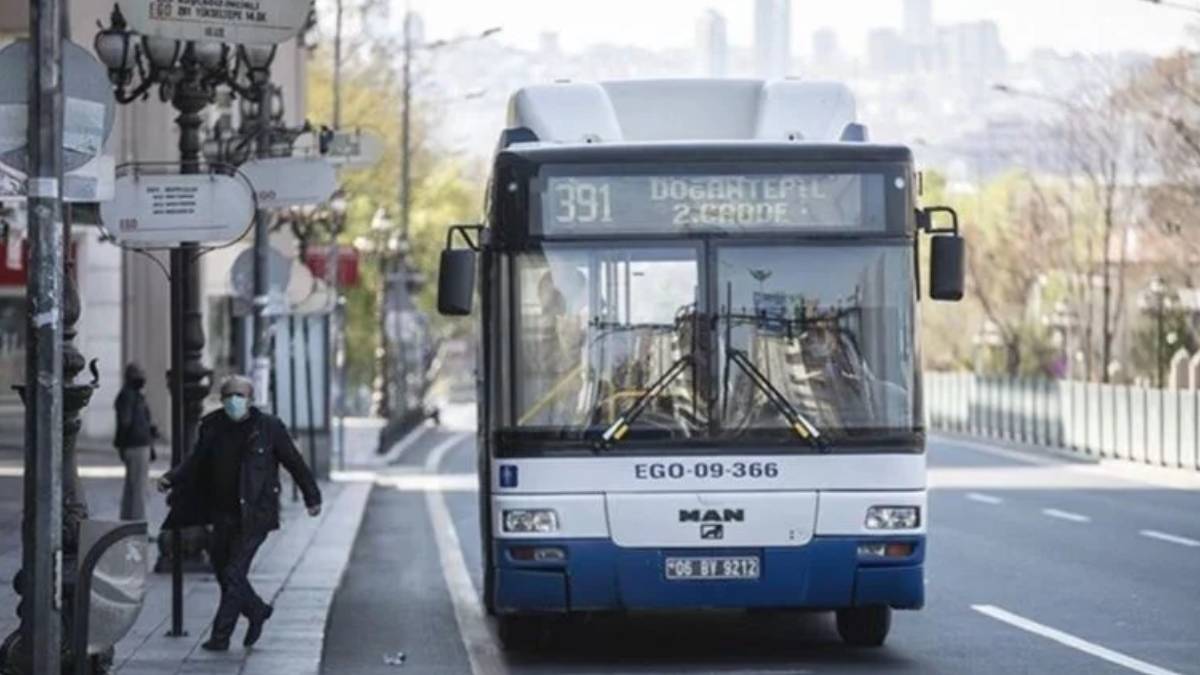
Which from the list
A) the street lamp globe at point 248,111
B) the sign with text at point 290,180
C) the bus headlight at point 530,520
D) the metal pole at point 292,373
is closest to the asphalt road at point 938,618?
the bus headlight at point 530,520

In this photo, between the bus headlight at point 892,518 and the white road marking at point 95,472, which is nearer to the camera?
the bus headlight at point 892,518

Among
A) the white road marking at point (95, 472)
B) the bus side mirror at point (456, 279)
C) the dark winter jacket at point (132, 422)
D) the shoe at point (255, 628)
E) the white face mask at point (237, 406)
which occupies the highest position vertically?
the bus side mirror at point (456, 279)

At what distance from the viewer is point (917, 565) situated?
59.0ft

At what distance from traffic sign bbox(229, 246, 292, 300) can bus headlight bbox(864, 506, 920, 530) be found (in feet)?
55.9

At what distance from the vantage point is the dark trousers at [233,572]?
60.4 feet

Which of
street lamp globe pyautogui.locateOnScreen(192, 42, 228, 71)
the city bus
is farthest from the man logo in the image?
street lamp globe pyautogui.locateOnScreen(192, 42, 228, 71)

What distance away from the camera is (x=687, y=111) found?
63.3 ft

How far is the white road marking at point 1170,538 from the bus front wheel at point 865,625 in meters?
11.3

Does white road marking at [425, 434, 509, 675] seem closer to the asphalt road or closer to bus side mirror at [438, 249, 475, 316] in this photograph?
the asphalt road

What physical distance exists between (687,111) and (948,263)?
2.43m

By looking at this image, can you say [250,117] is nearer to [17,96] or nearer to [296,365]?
[296,365]

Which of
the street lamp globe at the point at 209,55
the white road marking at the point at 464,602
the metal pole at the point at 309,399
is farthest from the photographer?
the metal pole at the point at 309,399

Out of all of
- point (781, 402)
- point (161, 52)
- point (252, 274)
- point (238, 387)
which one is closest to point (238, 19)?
point (238, 387)

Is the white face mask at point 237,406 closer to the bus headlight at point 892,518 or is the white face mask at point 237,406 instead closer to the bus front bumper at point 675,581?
the bus front bumper at point 675,581
